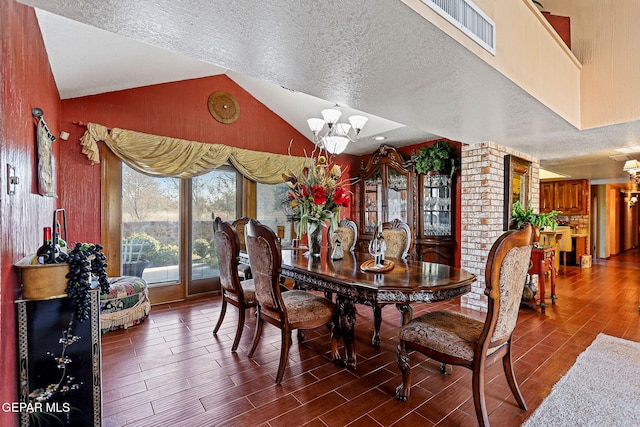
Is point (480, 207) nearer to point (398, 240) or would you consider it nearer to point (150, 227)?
point (398, 240)

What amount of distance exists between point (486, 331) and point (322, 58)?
6.03ft

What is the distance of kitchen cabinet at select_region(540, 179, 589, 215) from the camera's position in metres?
7.80

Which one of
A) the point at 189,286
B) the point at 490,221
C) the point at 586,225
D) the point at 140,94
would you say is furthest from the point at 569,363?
the point at 586,225

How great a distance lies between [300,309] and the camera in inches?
91.4

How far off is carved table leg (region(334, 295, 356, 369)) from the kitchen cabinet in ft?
27.2

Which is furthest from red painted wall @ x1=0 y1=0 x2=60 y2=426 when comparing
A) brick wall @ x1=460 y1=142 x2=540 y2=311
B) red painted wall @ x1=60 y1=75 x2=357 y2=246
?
brick wall @ x1=460 y1=142 x2=540 y2=311

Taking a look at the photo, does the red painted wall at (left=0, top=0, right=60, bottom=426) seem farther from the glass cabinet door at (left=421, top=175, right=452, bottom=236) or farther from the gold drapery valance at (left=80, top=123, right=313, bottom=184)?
the glass cabinet door at (left=421, top=175, right=452, bottom=236)

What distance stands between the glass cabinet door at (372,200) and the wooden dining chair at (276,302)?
130 inches

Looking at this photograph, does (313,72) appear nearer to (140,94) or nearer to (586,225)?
(140,94)

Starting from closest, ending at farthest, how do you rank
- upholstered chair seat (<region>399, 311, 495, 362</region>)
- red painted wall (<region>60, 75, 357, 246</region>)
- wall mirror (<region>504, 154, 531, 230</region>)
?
1. upholstered chair seat (<region>399, 311, 495, 362</region>)
2. red painted wall (<region>60, 75, 357, 246</region>)
3. wall mirror (<region>504, 154, 531, 230</region>)

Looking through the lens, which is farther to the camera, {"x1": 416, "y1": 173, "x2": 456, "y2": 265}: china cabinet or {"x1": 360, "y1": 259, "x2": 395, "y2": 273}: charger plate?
{"x1": 416, "y1": 173, "x2": 456, "y2": 265}: china cabinet

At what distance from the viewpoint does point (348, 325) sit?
238 centimetres

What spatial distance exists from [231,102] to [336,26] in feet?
11.7

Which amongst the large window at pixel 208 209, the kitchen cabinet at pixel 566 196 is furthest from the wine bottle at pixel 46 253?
the kitchen cabinet at pixel 566 196
